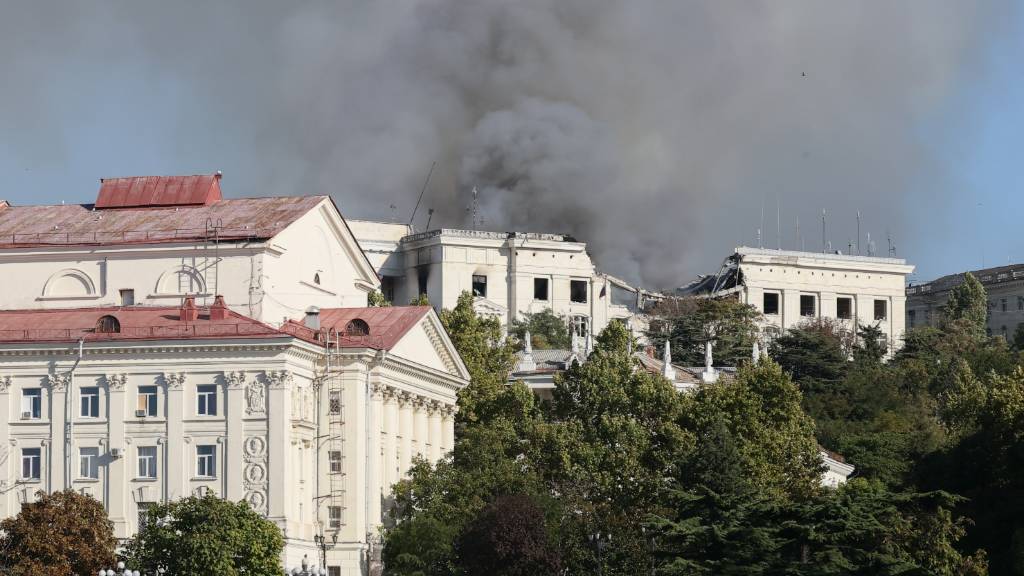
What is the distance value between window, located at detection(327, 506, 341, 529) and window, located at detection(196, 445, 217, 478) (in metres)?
6.70

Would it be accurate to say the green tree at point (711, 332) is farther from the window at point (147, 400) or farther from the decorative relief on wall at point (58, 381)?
the decorative relief on wall at point (58, 381)

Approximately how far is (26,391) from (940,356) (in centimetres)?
8751

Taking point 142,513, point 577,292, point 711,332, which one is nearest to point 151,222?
point 142,513

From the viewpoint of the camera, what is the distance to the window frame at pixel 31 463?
10394 centimetres

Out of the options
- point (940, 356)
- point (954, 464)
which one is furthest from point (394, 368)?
point (940, 356)

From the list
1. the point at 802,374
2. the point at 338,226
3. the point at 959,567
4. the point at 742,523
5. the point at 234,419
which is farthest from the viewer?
the point at 802,374

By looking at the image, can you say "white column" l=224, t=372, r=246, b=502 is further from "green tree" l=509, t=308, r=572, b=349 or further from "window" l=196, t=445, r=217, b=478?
"green tree" l=509, t=308, r=572, b=349

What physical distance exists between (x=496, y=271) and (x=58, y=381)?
9301cm

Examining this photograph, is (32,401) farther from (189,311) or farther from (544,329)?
(544,329)

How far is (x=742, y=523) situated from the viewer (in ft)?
285

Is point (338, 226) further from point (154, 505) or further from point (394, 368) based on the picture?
point (154, 505)

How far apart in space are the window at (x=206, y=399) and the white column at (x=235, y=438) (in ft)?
2.34

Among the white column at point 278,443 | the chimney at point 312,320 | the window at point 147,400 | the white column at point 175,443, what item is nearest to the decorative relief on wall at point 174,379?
the white column at point 175,443

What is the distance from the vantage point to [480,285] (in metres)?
195
